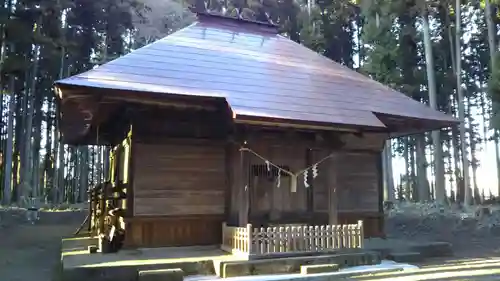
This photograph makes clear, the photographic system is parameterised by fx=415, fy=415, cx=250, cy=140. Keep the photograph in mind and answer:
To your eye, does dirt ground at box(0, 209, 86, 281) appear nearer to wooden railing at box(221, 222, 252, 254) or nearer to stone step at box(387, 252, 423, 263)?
wooden railing at box(221, 222, 252, 254)

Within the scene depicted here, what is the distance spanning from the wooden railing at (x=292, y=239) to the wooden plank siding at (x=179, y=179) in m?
1.04

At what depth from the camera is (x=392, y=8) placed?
730 inches

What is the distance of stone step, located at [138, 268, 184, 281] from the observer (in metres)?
6.04

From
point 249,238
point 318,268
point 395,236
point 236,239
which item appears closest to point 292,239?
point 318,268

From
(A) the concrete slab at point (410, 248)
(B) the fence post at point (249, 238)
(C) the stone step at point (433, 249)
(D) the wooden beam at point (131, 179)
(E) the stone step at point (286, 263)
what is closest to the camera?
(E) the stone step at point (286, 263)

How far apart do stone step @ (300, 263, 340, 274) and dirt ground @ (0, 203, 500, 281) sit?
2.23 feet

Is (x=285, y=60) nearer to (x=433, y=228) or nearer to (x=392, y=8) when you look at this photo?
(x=433, y=228)

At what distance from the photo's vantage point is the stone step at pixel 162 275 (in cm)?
604

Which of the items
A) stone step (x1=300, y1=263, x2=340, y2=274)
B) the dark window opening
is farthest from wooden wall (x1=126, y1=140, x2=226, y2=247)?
stone step (x1=300, y1=263, x2=340, y2=274)

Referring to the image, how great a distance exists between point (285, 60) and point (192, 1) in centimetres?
1657

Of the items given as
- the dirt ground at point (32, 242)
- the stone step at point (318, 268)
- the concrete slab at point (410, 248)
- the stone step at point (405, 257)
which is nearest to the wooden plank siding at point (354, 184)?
the concrete slab at point (410, 248)

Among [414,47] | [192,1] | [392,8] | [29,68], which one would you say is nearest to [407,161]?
[414,47]

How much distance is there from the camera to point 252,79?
8719 millimetres

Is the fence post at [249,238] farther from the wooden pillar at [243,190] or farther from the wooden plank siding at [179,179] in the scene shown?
the wooden plank siding at [179,179]
